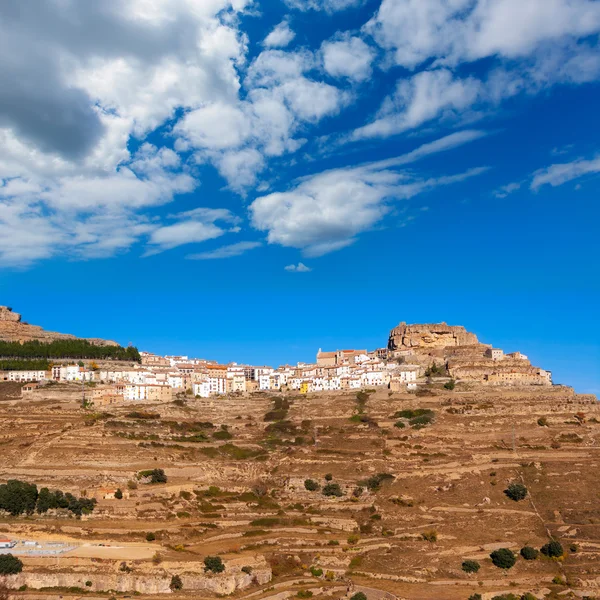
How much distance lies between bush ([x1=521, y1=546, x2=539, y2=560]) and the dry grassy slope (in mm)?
348

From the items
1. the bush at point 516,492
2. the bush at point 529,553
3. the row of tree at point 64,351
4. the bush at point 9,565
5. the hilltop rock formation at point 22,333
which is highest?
the hilltop rock formation at point 22,333

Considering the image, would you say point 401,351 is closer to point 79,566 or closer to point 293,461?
point 293,461

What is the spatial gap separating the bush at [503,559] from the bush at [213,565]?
15.9 meters

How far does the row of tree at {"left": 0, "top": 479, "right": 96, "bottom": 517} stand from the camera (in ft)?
137

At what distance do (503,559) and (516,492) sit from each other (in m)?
9.27

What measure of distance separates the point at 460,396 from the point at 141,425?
32712 millimetres

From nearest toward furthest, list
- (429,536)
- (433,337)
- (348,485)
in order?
(429,536) → (348,485) → (433,337)

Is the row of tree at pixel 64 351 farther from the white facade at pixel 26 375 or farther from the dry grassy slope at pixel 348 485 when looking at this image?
the dry grassy slope at pixel 348 485

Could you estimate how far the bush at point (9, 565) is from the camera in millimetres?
33750

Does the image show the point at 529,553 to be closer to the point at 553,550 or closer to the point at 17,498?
the point at 553,550

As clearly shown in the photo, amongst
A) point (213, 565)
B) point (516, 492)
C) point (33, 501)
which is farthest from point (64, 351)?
point (516, 492)

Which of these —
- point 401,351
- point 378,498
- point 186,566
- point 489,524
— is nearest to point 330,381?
point 401,351

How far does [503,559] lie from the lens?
3888cm

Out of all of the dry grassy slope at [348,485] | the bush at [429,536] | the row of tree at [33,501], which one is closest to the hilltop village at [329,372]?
the dry grassy slope at [348,485]
